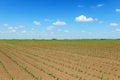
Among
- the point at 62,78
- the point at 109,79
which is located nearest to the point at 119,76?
the point at 109,79

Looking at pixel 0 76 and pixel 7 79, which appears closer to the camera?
pixel 7 79

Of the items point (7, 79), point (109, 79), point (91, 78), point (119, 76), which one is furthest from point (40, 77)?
point (119, 76)

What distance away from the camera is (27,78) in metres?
11.2

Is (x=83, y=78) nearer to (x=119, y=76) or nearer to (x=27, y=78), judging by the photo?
(x=119, y=76)

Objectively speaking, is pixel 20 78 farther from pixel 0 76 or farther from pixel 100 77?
pixel 100 77

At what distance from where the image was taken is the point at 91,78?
444 inches

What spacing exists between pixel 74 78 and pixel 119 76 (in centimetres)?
279

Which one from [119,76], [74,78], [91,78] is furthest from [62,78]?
[119,76]

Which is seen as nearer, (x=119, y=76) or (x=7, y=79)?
(x=7, y=79)

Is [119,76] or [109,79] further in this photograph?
[119,76]

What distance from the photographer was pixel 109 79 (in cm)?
1109

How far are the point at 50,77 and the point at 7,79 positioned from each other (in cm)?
234

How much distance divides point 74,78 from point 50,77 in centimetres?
135

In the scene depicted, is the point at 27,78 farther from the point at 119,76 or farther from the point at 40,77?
the point at 119,76
